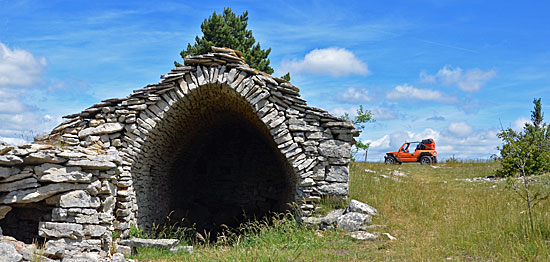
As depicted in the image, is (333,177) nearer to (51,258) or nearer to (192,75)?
(192,75)

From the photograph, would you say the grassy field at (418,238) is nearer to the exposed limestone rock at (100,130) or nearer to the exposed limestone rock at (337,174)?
the exposed limestone rock at (337,174)

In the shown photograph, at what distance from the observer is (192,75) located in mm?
8812

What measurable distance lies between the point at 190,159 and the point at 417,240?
7982 millimetres

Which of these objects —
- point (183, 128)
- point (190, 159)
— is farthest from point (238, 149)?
point (183, 128)

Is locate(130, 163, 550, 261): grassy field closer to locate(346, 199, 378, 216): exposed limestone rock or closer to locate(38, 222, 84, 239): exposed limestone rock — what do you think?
locate(346, 199, 378, 216): exposed limestone rock

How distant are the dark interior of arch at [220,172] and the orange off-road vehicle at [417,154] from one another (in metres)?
12.3

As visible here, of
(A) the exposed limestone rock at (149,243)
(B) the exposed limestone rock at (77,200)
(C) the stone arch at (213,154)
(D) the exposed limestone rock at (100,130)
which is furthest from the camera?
(C) the stone arch at (213,154)

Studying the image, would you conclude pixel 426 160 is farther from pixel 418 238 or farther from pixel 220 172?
pixel 418 238

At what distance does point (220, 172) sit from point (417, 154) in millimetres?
13389

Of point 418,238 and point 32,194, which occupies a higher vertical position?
point 32,194

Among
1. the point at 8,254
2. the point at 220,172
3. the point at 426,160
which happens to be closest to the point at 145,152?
the point at 8,254

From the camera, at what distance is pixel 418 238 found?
23.1ft

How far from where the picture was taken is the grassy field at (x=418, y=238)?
5.77 m

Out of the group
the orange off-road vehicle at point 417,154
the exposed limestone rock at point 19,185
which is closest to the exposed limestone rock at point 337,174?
the exposed limestone rock at point 19,185
